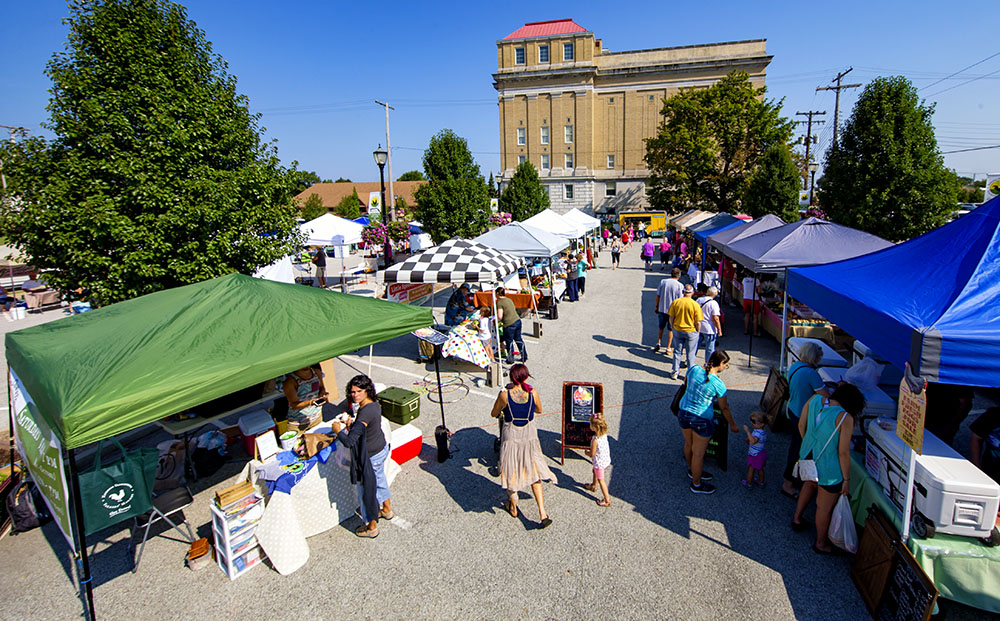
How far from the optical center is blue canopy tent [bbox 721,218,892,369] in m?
8.90

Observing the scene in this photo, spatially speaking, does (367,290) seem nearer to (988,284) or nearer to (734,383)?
(734,383)

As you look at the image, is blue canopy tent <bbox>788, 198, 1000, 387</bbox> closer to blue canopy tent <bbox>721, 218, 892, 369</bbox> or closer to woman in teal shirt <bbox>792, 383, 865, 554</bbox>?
woman in teal shirt <bbox>792, 383, 865, 554</bbox>

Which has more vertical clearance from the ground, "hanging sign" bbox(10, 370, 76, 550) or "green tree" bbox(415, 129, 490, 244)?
"green tree" bbox(415, 129, 490, 244)

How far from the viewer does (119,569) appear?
426 centimetres

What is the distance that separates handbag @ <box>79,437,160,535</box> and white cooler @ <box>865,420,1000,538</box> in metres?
6.23

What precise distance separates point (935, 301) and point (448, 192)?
1760 centimetres

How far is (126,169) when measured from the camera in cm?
632

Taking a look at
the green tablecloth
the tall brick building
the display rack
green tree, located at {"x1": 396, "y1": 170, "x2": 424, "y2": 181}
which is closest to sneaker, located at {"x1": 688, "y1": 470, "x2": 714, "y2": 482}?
the green tablecloth

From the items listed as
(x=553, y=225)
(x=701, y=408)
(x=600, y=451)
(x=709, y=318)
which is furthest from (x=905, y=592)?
(x=553, y=225)

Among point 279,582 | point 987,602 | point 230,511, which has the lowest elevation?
point 279,582

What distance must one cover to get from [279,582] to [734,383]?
284 inches

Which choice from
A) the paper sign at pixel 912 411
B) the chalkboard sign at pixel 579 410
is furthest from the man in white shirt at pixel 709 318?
the paper sign at pixel 912 411

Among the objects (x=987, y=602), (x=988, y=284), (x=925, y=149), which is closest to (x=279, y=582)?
(x=987, y=602)

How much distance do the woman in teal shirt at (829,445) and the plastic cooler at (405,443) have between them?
165 inches
